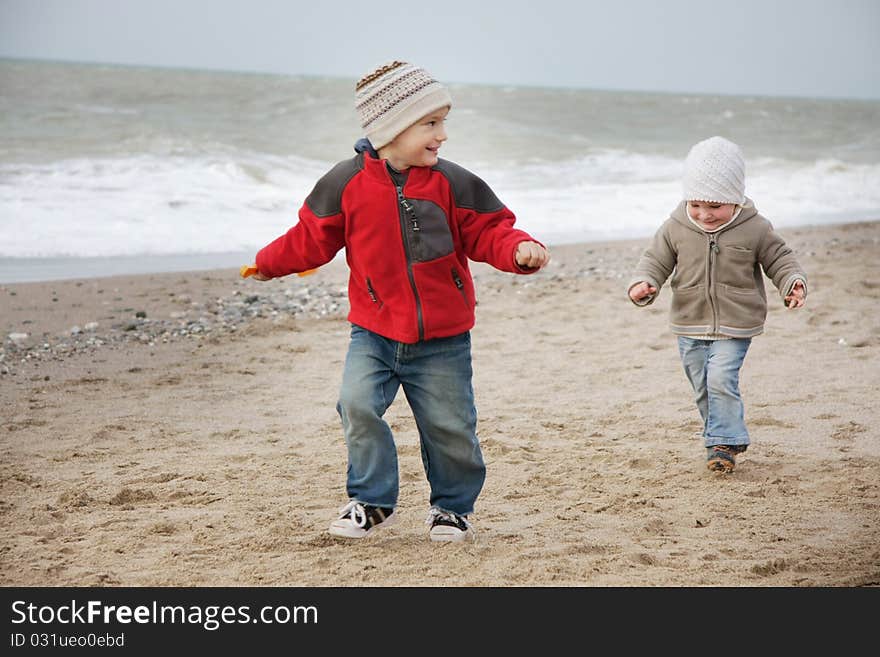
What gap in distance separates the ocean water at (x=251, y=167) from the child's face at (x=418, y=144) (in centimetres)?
560

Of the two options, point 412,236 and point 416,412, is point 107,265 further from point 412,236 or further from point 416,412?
point 412,236

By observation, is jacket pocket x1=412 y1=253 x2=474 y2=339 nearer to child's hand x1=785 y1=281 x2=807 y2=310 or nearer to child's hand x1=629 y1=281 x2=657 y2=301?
child's hand x1=629 y1=281 x2=657 y2=301

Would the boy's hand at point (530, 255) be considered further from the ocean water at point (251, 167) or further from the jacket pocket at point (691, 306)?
the ocean water at point (251, 167)

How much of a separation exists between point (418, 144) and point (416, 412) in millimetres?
893

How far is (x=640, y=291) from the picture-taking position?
4020 millimetres

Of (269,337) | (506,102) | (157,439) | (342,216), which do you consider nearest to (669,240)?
(342,216)

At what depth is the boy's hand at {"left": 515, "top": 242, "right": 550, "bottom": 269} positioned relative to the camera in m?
3.04

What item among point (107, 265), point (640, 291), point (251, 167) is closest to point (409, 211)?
point (640, 291)

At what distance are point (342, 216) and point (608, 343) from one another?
11.7 feet

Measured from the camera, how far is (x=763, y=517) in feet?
11.8

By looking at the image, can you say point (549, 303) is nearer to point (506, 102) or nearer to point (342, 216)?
point (342, 216)

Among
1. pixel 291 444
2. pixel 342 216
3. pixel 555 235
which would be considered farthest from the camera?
pixel 555 235

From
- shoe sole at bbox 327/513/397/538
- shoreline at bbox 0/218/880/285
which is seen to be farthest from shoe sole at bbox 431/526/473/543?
shoreline at bbox 0/218/880/285

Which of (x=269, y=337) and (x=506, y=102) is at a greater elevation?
(x=506, y=102)
